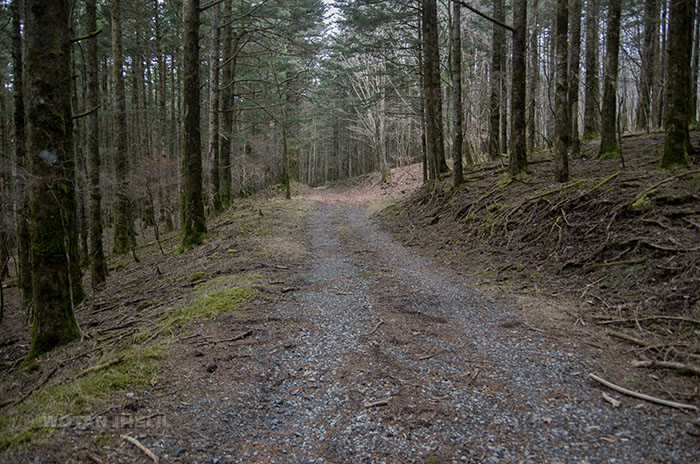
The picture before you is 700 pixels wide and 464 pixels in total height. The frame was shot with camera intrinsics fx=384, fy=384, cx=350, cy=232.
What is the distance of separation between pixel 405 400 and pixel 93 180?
11.8 meters

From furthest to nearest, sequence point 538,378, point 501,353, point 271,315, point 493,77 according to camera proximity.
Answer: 1. point 493,77
2. point 271,315
3. point 501,353
4. point 538,378

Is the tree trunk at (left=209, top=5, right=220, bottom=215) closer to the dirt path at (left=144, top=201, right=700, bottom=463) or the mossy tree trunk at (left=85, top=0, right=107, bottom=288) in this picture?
the mossy tree trunk at (left=85, top=0, right=107, bottom=288)

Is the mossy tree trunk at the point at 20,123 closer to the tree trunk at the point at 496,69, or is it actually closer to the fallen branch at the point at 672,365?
the fallen branch at the point at 672,365

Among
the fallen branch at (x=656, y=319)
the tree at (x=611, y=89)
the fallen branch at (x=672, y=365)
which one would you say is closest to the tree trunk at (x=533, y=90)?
the tree at (x=611, y=89)

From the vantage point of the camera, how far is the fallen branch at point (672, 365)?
3201mm

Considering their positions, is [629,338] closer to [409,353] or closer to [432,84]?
[409,353]

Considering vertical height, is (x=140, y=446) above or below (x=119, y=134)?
below

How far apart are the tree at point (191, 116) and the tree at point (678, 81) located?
10.4 metres

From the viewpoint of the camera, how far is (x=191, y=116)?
10203 mm

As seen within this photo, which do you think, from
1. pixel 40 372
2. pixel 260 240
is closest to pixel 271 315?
pixel 40 372

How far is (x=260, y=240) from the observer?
33.7ft

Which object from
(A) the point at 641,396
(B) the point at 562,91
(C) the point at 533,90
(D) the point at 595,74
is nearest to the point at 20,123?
(A) the point at 641,396

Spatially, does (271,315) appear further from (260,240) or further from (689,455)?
(260,240)

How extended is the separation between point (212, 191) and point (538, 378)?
13885mm
